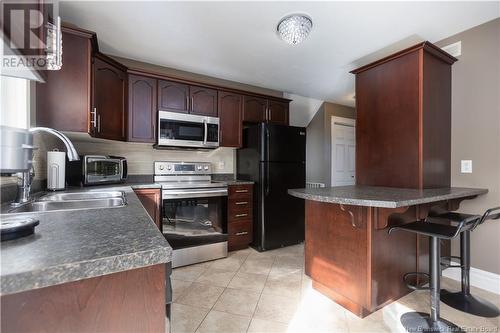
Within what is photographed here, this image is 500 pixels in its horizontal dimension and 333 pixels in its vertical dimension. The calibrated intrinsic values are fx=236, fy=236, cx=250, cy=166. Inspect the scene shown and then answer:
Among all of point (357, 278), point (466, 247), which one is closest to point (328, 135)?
point (466, 247)

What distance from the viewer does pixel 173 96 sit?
9.21 ft

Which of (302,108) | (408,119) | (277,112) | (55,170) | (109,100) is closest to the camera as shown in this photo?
(55,170)

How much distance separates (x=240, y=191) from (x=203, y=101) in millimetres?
1230

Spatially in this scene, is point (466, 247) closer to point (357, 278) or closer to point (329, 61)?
point (357, 278)

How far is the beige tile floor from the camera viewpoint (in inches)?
61.6

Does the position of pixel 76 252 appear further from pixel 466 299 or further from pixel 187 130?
pixel 466 299

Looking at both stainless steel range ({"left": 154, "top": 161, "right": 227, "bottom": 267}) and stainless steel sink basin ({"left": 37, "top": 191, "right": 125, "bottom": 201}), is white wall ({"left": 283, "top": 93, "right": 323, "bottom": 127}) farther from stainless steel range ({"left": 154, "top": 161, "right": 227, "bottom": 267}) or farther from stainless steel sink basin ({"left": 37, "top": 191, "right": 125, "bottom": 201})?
stainless steel sink basin ({"left": 37, "top": 191, "right": 125, "bottom": 201})

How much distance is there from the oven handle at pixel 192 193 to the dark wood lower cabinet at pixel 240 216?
161 millimetres

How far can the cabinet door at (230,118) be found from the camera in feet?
10.2

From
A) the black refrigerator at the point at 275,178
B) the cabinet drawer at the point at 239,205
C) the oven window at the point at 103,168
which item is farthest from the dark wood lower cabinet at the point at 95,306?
the black refrigerator at the point at 275,178

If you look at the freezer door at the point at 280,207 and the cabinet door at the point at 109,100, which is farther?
the freezer door at the point at 280,207

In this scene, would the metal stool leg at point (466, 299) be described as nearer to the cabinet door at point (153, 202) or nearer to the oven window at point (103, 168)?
the cabinet door at point (153, 202)

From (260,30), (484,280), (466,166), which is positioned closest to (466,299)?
(484,280)

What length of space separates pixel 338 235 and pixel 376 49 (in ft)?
6.44
